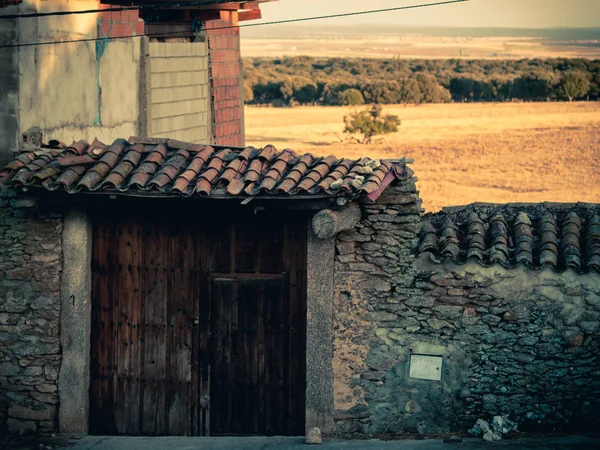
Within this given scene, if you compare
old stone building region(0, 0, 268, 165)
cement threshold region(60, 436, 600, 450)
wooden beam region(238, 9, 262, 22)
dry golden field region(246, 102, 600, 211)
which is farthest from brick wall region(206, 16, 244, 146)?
Result: cement threshold region(60, 436, 600, 450)

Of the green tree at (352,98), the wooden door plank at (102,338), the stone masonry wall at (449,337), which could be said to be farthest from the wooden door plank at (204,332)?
the green tree at (352,98)

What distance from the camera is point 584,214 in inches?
379

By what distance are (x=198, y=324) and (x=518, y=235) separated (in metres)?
3.33

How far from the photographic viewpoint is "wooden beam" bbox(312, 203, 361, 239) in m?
8.55

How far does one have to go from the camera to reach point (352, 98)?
62188 mm

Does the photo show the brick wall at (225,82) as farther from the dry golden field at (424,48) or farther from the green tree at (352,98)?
the dry golden field at (424,48)

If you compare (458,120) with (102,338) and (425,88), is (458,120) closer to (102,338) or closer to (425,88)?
(425,88)

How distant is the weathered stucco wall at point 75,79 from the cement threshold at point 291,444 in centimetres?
347

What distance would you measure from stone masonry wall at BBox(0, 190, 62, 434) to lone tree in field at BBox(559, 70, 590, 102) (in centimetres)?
5638

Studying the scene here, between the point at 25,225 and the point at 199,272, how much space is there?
1795 mm

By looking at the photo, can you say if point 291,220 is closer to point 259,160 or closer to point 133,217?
point 259,160

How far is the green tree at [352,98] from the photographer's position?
6216 cm

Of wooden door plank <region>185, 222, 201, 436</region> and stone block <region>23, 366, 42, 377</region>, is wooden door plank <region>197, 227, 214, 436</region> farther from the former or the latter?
stone block <region>23, 366, 42, 377</region>

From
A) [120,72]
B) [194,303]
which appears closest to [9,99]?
[194,303]
